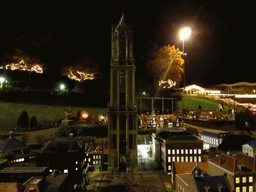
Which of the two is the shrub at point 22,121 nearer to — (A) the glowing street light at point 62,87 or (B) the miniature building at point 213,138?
(A) the glowing street light at point 62,87

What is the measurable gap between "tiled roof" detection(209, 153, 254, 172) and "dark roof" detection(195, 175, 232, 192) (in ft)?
10.4

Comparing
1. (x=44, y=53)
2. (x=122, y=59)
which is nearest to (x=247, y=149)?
(x=122, y=59)

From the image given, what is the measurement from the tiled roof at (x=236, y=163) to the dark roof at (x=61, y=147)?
21.2m

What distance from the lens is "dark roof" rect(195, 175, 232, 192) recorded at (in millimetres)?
20406

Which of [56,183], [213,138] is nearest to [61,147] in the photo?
[56,183]

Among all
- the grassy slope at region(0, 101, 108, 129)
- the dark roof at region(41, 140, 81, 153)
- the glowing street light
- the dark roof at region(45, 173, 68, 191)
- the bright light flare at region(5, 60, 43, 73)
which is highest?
the bright light flare at region(5, 60, 43, 73)

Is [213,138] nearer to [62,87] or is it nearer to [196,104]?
[196,104]

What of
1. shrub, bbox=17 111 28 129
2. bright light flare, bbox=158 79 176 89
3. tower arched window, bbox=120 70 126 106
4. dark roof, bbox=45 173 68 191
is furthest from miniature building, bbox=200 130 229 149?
shrub, bbox=17 111 28 129

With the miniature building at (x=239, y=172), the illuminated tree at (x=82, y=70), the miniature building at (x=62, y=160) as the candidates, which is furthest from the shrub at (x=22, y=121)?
the miniature building at (x=239, y=172)

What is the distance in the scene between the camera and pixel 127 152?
34.2 m

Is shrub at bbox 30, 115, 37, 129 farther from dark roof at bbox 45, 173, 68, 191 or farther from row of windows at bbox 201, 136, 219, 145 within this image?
row of windows at bbox 201, 136, 219, 145

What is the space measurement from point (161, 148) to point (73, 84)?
39.9m

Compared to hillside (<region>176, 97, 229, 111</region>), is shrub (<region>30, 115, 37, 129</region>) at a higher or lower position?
lower

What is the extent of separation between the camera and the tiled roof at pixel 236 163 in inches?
934
